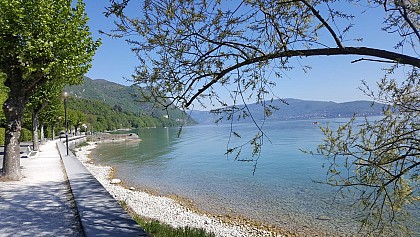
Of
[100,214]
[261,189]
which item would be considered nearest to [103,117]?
[261,189]

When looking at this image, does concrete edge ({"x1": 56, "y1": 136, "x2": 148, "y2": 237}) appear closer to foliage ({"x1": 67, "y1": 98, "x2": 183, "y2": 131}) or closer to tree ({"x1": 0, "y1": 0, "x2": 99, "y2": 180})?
tree ({"x1": 0, "y1": 0, "x2": 99, "y2": 180})

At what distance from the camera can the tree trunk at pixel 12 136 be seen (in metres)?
11.7

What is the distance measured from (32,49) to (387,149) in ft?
37.0

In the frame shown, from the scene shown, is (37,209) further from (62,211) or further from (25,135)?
(25,135)

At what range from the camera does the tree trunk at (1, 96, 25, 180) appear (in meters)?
11.7

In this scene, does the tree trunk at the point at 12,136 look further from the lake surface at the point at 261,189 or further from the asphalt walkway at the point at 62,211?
the lake surface at the point at 261,189

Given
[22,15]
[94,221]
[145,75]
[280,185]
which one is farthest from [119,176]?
[145,75]

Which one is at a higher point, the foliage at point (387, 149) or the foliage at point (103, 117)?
the foliage at point (103, 117)

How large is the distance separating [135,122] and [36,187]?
165 metres

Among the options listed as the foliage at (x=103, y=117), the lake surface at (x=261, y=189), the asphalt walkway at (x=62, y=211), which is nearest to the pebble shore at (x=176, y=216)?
the lake surface at (x=261, y=189)

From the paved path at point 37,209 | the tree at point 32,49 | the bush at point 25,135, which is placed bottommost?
the paved path at point 37,209

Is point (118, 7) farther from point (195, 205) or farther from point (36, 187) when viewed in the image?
point (195, 205)

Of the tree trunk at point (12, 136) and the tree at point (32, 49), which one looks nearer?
the tree at point (32, 49)

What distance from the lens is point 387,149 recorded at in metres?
3.84
